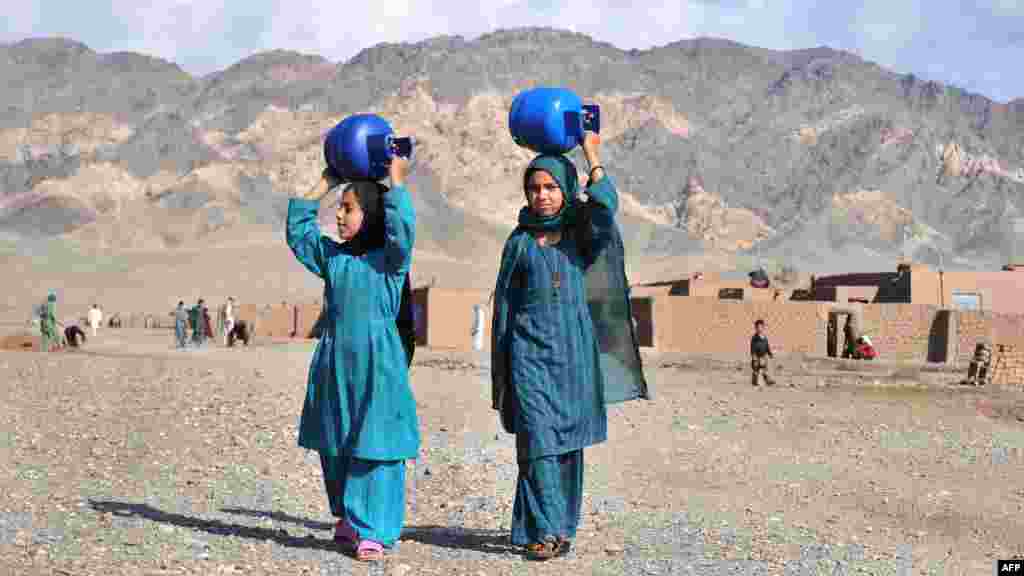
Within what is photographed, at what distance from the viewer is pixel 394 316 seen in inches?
238

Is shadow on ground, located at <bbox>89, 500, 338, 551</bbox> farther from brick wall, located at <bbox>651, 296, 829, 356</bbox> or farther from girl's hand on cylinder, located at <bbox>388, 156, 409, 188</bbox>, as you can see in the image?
brick wall, located at <bbox>651, 296, 829, 356</bbox>

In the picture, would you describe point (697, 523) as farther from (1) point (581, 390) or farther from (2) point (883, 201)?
(2) point (883, 201)

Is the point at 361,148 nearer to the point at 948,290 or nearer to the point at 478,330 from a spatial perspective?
the point at 478,330

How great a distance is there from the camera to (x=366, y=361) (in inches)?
232

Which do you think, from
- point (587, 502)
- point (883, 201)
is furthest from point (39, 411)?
point (883, 201)

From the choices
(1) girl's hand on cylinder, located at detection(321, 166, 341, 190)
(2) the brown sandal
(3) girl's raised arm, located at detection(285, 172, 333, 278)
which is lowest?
(2) the brown sandal

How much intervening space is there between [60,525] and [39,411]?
5604mm

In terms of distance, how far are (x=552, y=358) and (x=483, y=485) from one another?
2472mm

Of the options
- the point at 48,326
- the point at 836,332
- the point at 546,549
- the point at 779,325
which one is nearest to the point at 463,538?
the point at 546,549

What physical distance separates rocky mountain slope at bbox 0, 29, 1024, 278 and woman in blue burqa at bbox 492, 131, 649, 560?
68660 mm

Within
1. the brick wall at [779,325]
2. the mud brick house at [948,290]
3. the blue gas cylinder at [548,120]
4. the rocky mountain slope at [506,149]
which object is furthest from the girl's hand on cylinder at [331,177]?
the rocky mountain slope at [506,149]

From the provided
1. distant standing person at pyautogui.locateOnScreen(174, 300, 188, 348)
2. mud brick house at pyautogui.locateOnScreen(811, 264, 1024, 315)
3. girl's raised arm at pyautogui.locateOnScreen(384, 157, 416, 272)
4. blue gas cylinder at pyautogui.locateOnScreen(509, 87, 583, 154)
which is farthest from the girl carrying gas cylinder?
mud brick house at pyautogui.locateOnScreen(811, 264, 1024, 315)

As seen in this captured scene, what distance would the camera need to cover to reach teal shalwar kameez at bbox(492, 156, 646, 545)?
19.4ft

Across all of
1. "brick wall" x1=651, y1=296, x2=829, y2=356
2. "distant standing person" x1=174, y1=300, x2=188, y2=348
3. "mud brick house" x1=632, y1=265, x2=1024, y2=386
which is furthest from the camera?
"brick wall" x1=651, y1=296, x2=829, y2=356
